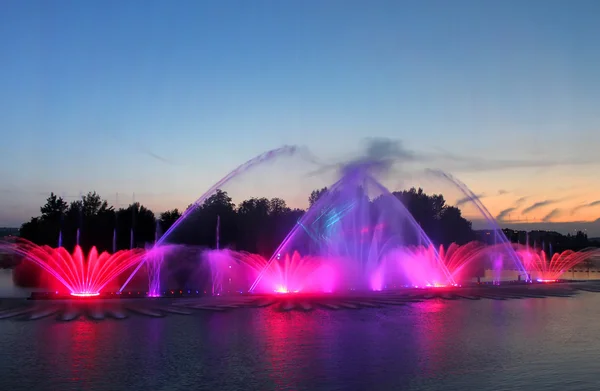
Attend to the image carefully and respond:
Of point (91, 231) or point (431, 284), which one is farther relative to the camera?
point (91, 231)

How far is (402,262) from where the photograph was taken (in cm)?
4988

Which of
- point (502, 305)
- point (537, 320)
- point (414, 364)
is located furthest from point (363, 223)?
point (414, 364)

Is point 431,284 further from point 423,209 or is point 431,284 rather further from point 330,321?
point 423,209

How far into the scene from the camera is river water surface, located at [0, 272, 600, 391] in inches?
583

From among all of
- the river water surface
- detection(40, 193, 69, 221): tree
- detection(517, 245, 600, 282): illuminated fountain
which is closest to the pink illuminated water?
the river water surface

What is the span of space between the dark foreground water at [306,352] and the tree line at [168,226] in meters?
47.4

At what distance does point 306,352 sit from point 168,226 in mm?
70512

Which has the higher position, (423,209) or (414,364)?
(423,209)

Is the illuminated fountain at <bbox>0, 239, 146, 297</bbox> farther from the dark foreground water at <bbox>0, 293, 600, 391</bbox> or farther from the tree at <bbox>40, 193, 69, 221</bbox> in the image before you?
the tree at <bbox>40, 193, 69, 221</bbox>

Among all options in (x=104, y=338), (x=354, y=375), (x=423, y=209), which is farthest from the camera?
(x=423, y=209)

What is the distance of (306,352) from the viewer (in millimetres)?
18562

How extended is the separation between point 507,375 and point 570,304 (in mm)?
21781

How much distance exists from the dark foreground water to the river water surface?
35mm

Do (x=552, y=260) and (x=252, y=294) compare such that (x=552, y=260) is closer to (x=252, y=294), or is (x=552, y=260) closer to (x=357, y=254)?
(x=357, y=254)
